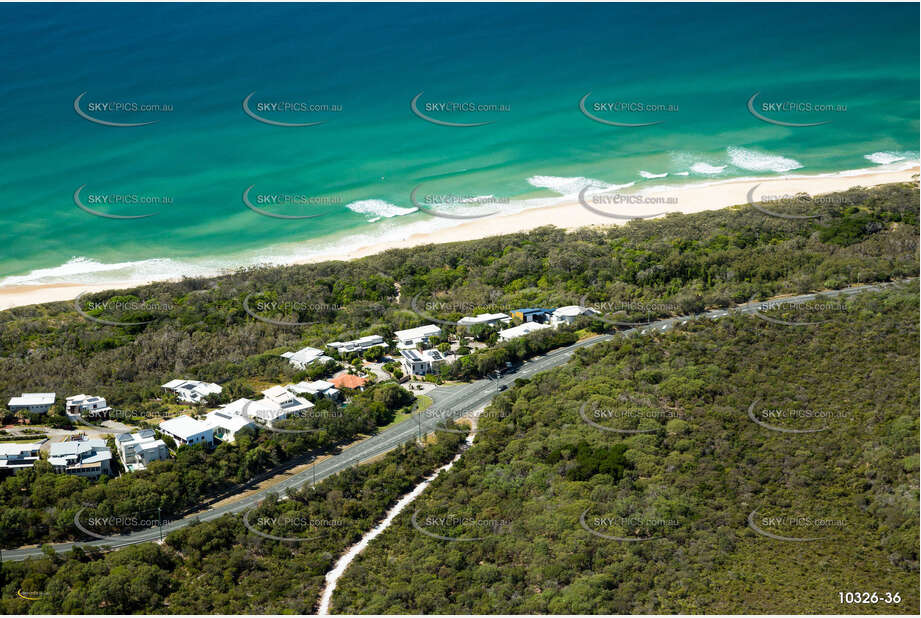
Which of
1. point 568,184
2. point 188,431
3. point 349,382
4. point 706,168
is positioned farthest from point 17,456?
point 706,168

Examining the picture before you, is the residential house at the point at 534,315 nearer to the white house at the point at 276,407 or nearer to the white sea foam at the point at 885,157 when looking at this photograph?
the white house at the point at 276,407

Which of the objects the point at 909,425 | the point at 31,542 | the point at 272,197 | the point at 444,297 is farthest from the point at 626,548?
the point at 272,197

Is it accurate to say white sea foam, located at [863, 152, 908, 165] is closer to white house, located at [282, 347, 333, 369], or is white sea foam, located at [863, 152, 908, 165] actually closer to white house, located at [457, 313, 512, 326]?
white house, located at [457, 313, 512, 326]

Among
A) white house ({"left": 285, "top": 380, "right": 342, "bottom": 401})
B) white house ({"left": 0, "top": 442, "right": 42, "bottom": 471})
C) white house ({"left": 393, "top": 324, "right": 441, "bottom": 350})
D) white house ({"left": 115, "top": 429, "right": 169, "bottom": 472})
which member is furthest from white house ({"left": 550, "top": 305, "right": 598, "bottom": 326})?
white house ({"left": 0, "top": 442, "right": 42, "bottom": 471})

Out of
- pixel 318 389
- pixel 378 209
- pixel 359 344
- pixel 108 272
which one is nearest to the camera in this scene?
pixel 318 389

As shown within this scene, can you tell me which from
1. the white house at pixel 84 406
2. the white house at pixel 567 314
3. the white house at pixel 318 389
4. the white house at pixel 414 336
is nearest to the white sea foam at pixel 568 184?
the white house at pixel 567 314

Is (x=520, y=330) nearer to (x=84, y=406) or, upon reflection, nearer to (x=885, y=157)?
(x=84, y=406)

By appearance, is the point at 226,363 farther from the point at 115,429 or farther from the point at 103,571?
the point at 103,571
